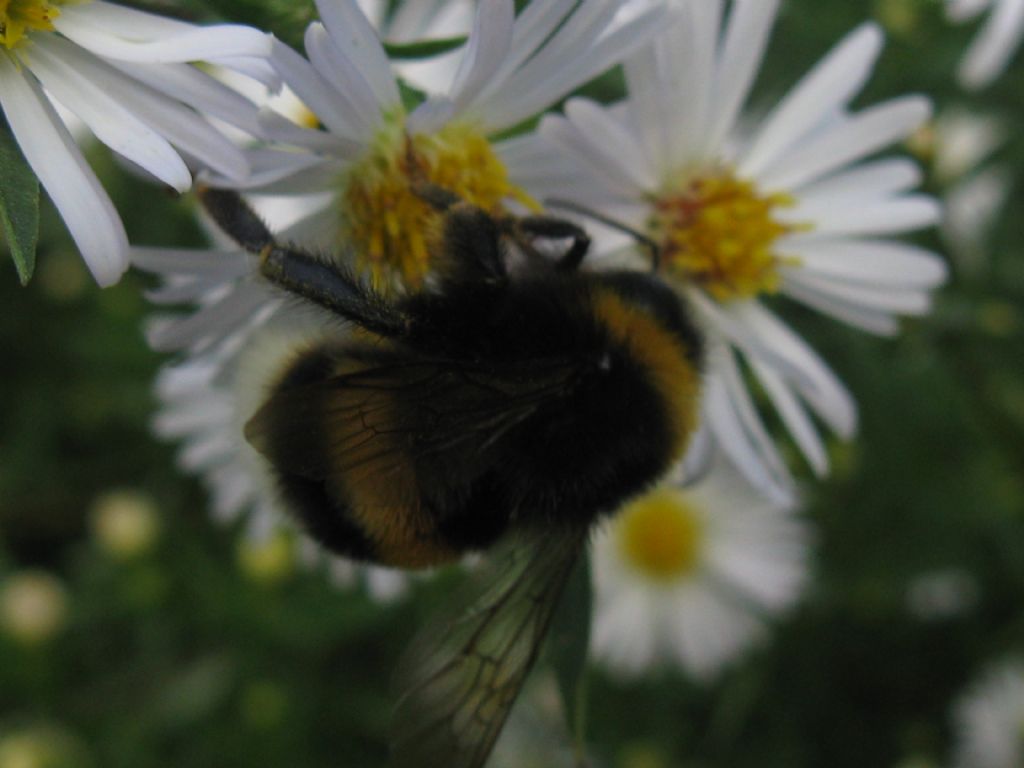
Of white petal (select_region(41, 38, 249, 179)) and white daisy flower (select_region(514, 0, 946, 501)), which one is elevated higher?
→ white petal (select_region(41, 38, 249, 179))

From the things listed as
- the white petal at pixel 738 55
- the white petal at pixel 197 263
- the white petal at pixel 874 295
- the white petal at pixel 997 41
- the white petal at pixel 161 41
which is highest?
the white petal at pixel 161 41

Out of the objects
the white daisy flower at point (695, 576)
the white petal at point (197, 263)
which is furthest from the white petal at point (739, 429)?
the white daisy flower at point (695, 576)

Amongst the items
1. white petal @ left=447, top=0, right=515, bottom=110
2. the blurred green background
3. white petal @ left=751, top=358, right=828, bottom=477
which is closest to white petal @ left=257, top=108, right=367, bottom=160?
white petal @ left=447, top=0, right=515, bottom=110

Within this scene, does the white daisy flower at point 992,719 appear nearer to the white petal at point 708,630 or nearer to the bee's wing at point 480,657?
the white petal at point 708,630

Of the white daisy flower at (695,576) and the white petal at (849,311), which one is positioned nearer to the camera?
the white petal at (849,311)

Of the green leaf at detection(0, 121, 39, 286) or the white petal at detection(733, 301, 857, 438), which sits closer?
the green leaf at detection(0, 121, 39, 286)

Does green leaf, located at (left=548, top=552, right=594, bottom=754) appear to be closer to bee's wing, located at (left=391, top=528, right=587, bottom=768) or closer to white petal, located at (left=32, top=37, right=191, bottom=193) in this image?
bee's wing, located at (left=391, top=528, right=587, bottom=768)

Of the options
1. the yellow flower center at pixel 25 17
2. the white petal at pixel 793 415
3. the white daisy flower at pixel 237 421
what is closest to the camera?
the yellow flower center at pixel 25 17

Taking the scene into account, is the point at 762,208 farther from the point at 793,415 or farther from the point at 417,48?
the point at 417,48
